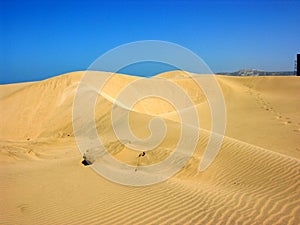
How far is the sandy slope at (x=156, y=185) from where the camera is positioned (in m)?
4.55

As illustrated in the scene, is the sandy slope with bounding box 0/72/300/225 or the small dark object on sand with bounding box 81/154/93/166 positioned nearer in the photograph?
the sandy slope with bounding box 0/72/300/225

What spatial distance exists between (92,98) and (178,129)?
5.73 metres

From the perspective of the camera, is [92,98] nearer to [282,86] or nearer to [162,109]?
[162,109]

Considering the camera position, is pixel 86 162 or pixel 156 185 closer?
pixel 156 185

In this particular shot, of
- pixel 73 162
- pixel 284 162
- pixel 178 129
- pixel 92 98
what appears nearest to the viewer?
Answer: pixel 284 162

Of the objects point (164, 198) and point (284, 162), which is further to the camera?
point (284, 162)

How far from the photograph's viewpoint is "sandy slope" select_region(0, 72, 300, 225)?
4.55 metres

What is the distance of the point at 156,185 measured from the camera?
5.96 m

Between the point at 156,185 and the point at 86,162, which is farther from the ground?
the point at 86,162

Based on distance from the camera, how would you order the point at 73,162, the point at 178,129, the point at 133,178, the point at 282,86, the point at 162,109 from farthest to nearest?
the point at 282,86 → the point at 162,109 → the point at 178,129 → the point at 73,162 → the point at 133,178

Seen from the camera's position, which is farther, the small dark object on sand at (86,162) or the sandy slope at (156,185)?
the small dark object on sand at (86,162)

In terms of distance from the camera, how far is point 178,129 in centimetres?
1002

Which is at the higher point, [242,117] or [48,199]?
[242,117]

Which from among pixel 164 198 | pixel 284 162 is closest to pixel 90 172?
pixel 164 198
